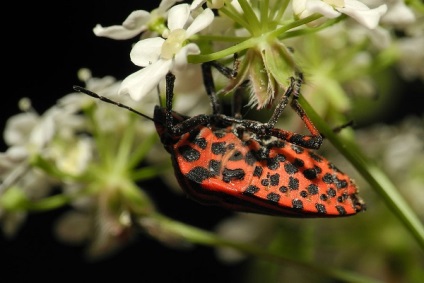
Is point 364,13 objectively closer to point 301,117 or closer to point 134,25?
point 301,117

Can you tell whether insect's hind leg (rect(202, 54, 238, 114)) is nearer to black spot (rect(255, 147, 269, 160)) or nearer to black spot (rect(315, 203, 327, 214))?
black spot (rect(255, 147, 269, 160))

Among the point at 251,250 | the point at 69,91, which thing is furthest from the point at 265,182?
the point at 69,91

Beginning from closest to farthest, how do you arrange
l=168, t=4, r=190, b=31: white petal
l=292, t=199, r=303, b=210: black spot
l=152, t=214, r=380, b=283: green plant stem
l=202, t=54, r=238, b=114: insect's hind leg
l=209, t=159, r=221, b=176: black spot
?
l=168, t=4, r=190, b=31: white petal, l=292, t=199, r=303, b=210: black spot, l=209, t=159, r=221, b=176: black spot, l=202, t=54, r=238, b=114: insect's hind leg, l=152, t=214, r=380, b=283: green plant stem

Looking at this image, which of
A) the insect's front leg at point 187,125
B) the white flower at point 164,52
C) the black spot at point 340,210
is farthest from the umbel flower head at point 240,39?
the black spot at point 340,210

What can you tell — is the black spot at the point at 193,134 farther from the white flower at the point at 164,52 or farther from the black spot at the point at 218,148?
the white flower at the point at 164,52

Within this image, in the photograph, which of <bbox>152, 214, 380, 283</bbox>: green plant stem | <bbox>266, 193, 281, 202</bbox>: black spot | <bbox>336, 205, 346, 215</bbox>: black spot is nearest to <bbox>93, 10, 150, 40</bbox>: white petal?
<bbox>266, 193, 281, 202</bbox>: black spot

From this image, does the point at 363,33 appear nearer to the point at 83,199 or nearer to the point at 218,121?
the point at 218,121
